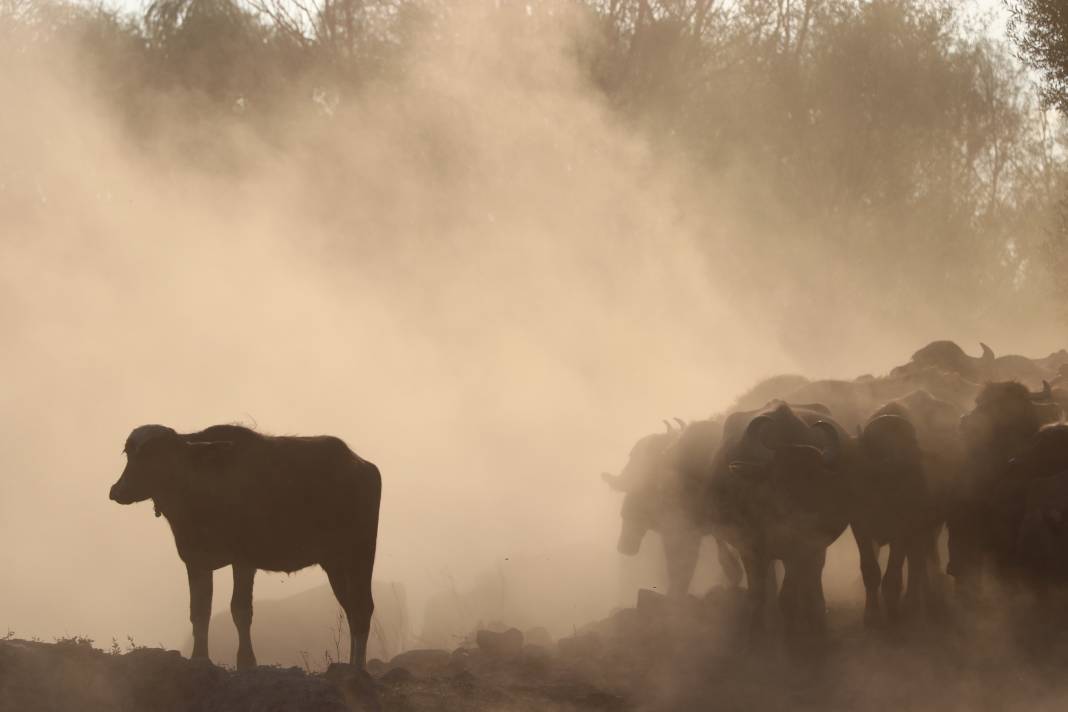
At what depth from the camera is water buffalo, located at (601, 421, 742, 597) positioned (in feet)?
50.5

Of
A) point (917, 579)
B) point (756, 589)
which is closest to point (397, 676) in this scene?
point (756, 589)

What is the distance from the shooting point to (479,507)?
2817cm

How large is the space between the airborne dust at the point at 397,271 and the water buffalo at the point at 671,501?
13758 millimetres

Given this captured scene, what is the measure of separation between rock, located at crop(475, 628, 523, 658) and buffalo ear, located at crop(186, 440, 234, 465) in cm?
280

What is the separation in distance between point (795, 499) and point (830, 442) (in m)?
0.57

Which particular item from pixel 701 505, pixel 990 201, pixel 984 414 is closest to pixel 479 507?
pixel 701 505

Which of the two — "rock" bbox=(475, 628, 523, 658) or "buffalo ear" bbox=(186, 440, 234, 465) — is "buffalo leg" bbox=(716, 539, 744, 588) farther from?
"buffalo ear" bbox=(186, 440, 234, 465)

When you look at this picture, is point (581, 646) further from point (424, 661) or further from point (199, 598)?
point (199, 598)

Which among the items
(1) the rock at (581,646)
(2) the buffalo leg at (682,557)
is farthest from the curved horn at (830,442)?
(2) the buffalo leg at (682,557)

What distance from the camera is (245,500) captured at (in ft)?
39.8

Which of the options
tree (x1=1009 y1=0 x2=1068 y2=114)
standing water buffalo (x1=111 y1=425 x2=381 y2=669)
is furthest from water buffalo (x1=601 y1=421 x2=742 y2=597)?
tree (x1=1009 y1=0 x2=1068 y2=114)

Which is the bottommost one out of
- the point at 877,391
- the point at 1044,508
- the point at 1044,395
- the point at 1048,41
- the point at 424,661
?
the point at 424,661

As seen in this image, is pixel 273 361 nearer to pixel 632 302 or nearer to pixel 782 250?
pixel 632 302

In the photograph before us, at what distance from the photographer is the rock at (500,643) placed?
13078mm
